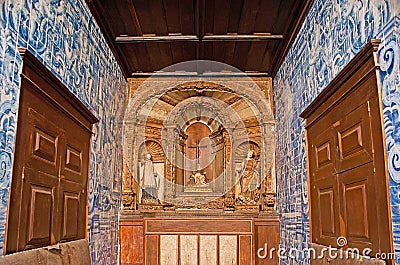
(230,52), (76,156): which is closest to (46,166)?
(76,156)

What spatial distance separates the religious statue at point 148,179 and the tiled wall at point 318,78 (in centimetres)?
169

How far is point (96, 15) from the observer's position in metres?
4.21

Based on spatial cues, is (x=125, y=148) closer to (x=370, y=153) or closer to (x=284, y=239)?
(x=284, y=239)

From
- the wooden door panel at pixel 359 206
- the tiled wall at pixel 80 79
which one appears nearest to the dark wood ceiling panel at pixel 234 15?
the tiled wall at pixel 80 79

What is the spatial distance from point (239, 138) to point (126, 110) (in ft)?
5.30

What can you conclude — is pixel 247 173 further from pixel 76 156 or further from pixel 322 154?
pixel 76 156

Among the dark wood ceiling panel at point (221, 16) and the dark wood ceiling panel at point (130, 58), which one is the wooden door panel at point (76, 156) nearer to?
the dark wood ceiling panel at point (130, 58)

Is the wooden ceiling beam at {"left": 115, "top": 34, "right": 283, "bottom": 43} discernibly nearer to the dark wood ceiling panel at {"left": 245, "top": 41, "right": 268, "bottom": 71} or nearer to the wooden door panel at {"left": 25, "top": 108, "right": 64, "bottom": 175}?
the dark wood ceiling panel at {"left": 245, "top": 41, "right": 268, "bottom": 71}

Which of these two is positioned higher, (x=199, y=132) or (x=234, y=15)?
(x=234, y=15)

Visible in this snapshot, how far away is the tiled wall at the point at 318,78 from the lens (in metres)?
2.28

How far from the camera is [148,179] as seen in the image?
6.06m

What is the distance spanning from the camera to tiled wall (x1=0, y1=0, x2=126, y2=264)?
2.35 metres

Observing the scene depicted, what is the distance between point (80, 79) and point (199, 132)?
9.91ft

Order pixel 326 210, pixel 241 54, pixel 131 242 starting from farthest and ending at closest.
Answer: pixel 131 242 < pixel 241 54 < pixel 326 210
